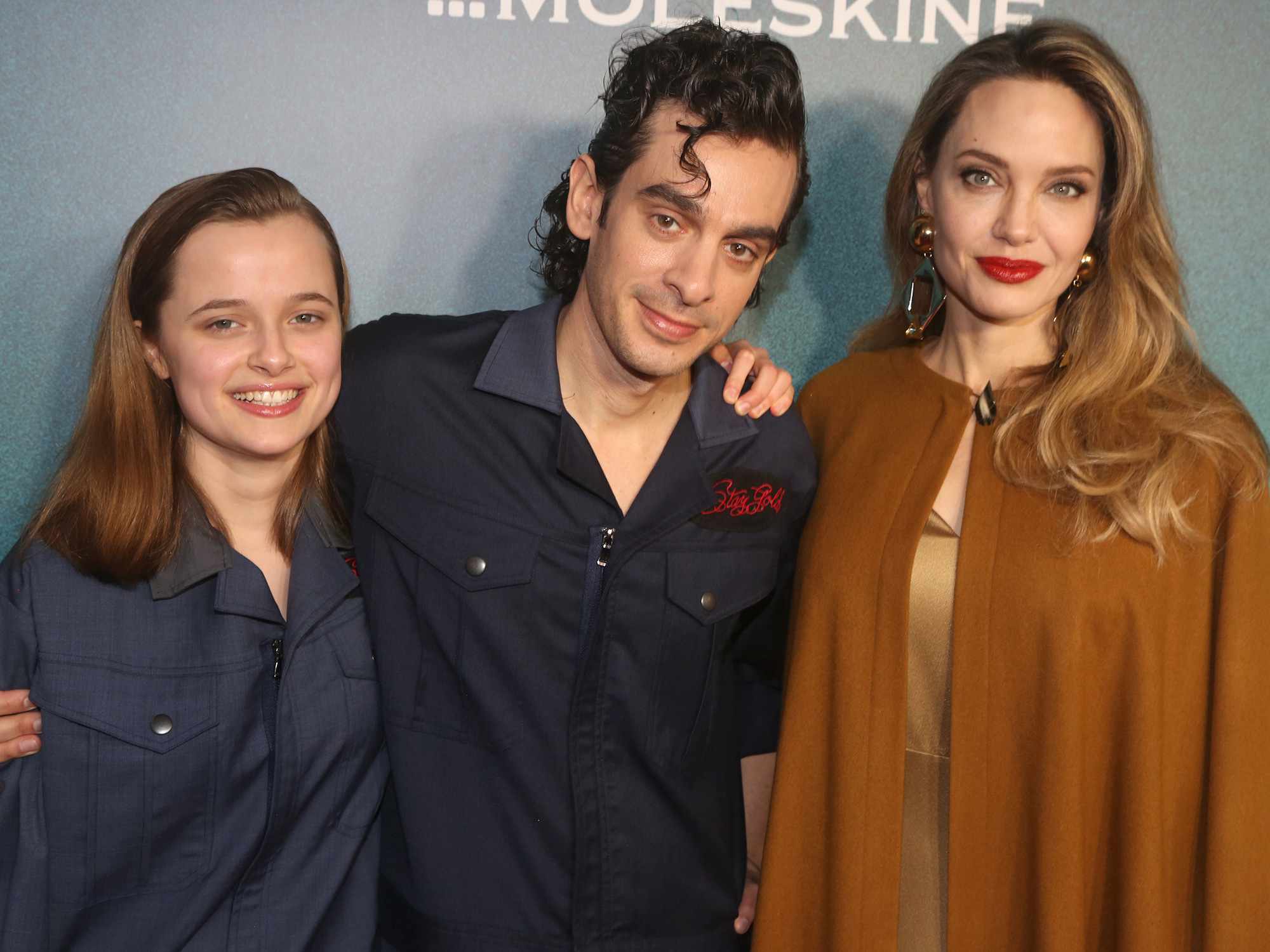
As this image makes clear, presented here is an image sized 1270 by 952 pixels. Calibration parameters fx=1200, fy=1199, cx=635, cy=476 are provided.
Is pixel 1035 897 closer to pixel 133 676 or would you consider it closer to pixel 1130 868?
pixel 1130 868

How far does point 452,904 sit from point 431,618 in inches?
16.7

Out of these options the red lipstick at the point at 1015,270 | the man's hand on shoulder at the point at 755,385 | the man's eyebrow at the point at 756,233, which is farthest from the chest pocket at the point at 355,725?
the red lipstick at the point at 1015,270

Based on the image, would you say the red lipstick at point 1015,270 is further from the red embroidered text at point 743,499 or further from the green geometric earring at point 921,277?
the red embroidered text at point 743,499

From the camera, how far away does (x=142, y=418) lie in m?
1.82

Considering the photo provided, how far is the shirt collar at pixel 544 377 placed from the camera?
1.89 m

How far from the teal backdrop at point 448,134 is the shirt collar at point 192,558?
0.70 meters

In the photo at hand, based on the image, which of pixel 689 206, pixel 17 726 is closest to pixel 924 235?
pixel 689 206

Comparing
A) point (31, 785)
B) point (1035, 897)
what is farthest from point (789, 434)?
point (31, 785)

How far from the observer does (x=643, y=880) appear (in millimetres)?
1834

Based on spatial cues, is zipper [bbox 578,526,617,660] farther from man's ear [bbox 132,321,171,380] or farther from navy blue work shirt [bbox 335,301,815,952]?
man's ear [bbox 132,321,171,380]

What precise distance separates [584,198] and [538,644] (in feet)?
2.47

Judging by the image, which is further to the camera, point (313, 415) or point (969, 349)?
point (969, 349)

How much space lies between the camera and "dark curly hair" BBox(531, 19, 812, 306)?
186 centimetres

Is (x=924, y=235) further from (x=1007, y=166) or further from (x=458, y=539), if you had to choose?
(x=458, y=539)
